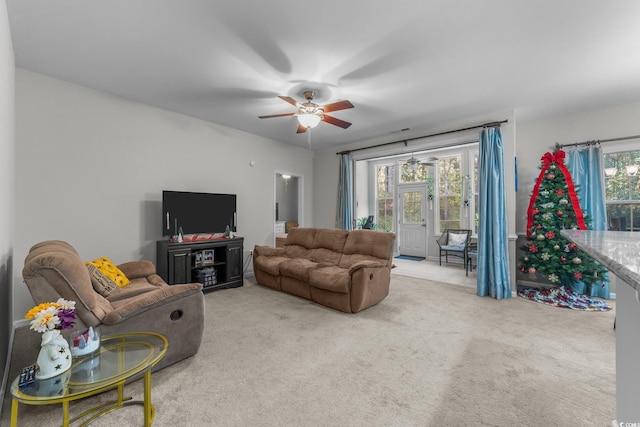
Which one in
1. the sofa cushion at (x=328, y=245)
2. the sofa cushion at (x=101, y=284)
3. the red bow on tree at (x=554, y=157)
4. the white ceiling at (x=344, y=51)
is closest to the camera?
the white ceiling at (x=344, y=51)

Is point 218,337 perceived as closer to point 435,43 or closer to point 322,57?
point 322,57

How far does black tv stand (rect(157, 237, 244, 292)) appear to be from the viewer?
3.90 m

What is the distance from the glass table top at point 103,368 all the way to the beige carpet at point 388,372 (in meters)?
0.39

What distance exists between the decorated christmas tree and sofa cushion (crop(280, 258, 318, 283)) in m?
3.23

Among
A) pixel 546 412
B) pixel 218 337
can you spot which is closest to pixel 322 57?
pixel 218 337

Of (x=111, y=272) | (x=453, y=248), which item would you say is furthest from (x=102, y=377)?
(x=453, y=248)

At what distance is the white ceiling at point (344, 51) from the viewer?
2143 mm

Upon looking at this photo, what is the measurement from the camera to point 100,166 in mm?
3574

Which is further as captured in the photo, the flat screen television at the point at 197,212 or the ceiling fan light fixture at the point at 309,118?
the flat screen television at the point at 197,212

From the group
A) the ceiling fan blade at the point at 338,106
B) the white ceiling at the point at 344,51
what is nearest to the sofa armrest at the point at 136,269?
the white ceiling at the point at 344,51

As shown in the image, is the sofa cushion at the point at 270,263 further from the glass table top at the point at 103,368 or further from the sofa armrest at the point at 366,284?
the glass table top at the point at 103,368

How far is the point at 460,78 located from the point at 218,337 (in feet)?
12.4

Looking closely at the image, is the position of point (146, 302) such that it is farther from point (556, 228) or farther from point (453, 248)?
point (453, 248)

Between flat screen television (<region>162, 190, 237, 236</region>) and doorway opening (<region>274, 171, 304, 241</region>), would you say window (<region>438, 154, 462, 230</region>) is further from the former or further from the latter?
flat screen television (<region>162, 190, 237, 236</region>)
